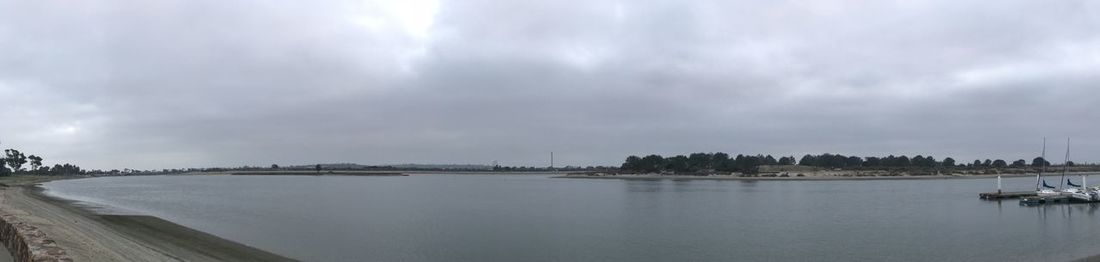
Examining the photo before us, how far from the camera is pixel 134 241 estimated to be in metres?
21.9

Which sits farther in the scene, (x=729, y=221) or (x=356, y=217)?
(x=356, y=217)

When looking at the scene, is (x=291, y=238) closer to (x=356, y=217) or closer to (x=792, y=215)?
(x=356, y=217)

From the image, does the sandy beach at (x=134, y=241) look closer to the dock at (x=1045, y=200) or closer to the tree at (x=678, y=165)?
the dock at (x=1045, y=200)

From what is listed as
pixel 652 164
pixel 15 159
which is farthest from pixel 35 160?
pixel 652 164

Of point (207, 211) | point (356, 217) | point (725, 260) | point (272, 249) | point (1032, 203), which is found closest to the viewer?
point (725, 260)

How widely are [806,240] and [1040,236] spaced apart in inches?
490

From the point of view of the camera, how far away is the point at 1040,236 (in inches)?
1227

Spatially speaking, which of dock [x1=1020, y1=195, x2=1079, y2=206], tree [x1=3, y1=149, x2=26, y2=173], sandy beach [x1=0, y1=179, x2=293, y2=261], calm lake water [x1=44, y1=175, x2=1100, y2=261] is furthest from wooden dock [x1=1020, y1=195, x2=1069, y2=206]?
tree [x1=3, y1=149, x2=26, y2=173]

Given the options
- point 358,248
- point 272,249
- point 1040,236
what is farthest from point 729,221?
point 272,249

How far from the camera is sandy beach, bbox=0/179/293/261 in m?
14.2

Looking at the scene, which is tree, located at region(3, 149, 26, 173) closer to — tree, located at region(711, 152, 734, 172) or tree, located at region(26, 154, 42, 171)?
tree, located at region(26, 154, 42, 171)

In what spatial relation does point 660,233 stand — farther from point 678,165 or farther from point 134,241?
point 678,165

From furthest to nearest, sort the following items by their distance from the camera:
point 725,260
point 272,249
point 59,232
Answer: point 272,249
point 725,260
point 59,232

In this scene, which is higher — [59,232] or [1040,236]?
[59,232]
